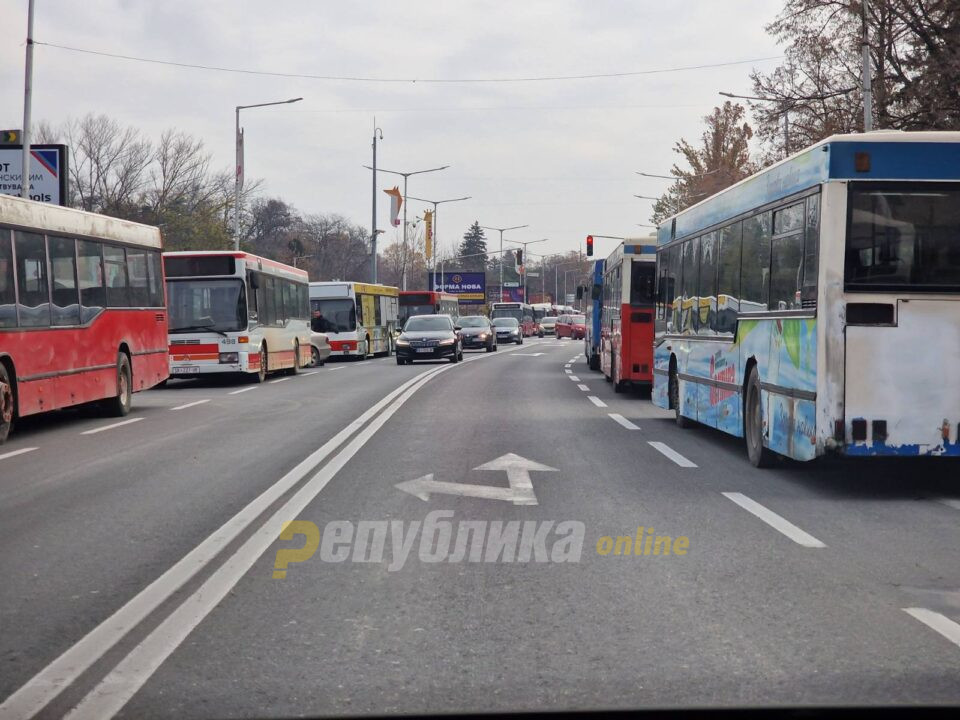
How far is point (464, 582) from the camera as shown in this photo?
22.3 feet

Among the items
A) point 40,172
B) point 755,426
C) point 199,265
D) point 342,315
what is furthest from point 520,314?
point 755,426

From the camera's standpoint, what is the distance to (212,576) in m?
7.00

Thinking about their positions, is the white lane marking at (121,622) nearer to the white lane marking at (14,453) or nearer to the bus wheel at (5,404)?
the white lane marking at (14,453)

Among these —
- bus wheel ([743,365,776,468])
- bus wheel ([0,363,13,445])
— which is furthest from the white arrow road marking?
bus wheel ([0,363,13,445])

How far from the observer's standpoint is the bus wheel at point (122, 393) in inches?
749

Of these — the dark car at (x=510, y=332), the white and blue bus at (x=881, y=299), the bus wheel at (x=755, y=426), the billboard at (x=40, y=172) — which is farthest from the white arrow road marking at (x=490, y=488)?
the dark car at (x=510, y=332)

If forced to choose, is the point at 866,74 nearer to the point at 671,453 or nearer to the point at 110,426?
the point at 671,453

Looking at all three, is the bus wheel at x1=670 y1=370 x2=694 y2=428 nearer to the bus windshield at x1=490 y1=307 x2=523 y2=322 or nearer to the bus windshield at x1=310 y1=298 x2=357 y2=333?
the bus windshield at x1=310 y1=298 x2=357 y2=333

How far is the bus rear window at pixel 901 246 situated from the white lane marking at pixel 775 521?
71.9 inches

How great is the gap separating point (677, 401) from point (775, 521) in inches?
319

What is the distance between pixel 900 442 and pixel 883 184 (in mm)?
1961

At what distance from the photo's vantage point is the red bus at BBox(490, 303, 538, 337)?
96.2 m

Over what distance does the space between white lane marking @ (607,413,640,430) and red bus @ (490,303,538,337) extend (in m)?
67.6

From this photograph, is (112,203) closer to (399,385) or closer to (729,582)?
(399,385)
